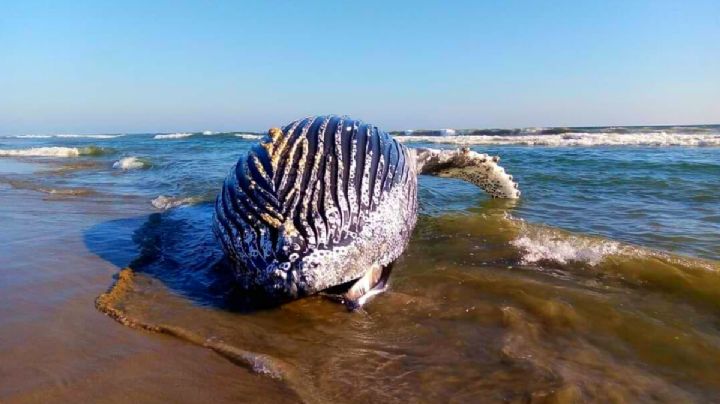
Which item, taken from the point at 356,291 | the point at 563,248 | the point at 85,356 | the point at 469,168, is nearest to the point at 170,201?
the point at 469,168

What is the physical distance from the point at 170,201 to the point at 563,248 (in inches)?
241

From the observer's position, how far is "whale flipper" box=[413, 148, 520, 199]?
6363mm

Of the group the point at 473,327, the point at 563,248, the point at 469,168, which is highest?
the point at 469,168

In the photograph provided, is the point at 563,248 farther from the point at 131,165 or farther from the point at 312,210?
the point at 131,165

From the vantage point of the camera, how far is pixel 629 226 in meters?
6.07

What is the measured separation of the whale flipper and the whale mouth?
9.15ft

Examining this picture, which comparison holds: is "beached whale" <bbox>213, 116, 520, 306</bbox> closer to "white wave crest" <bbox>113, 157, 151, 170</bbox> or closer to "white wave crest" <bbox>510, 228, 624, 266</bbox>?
"white wave crest" <bbox>510, 228, 624, 266</bbox>

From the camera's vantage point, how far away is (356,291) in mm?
3514

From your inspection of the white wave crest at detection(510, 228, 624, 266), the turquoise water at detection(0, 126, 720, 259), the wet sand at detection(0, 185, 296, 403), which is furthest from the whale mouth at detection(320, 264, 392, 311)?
the turquoise water at detection(0, 126, 720, 259)

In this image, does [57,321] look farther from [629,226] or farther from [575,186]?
[575,186]

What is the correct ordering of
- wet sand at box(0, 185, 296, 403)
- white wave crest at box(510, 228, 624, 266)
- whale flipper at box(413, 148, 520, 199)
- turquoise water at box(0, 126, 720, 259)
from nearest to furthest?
wet sand at box(0, 185, 296, 403)
white wave crest at box(510, 228, 624, 266)
turquoise water at box(0, 126, 720, 259)
whale flipper at box(413, 148, 520, 199)

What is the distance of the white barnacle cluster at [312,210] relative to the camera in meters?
3.05

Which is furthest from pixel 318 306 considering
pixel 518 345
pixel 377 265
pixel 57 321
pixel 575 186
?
pixel 575 186

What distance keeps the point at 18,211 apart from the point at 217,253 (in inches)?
161
